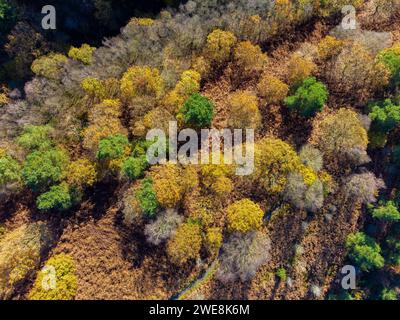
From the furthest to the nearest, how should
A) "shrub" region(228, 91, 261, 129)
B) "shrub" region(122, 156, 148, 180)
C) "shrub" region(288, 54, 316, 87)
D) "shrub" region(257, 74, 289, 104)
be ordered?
"shrub" region(257, 74, 289, 104), "shrub" region(288, 54, 316, 87), "shrub" region(228, 91, 261, 129), "shrub" region(122, 156, 148, 180)

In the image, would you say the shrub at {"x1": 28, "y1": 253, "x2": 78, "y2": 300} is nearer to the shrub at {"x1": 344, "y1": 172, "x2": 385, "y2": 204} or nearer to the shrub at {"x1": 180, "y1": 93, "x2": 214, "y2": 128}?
the shrub at {"x1": 180, "y1": 93, "x2": 214, "y2": 128}

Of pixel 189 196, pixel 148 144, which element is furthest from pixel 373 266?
pixel 148 144

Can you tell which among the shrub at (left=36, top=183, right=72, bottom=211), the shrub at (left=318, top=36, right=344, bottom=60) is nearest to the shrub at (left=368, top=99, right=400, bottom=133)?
the shrub at (left=318, top=36, right=344, bottom=60)

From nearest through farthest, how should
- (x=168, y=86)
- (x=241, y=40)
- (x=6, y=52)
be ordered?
(x=168, y=86)
(x=241, y=40)
(x=6, y=52)

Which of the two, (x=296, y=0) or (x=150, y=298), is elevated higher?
(x=296, y=0)

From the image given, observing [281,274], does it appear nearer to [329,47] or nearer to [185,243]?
[185,243]

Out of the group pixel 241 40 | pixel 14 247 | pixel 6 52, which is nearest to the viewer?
pixel 14 247

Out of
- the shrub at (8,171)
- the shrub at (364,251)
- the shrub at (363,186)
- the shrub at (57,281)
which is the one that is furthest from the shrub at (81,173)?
the shrub at (364,251)

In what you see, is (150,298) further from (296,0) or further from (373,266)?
(296,0)
